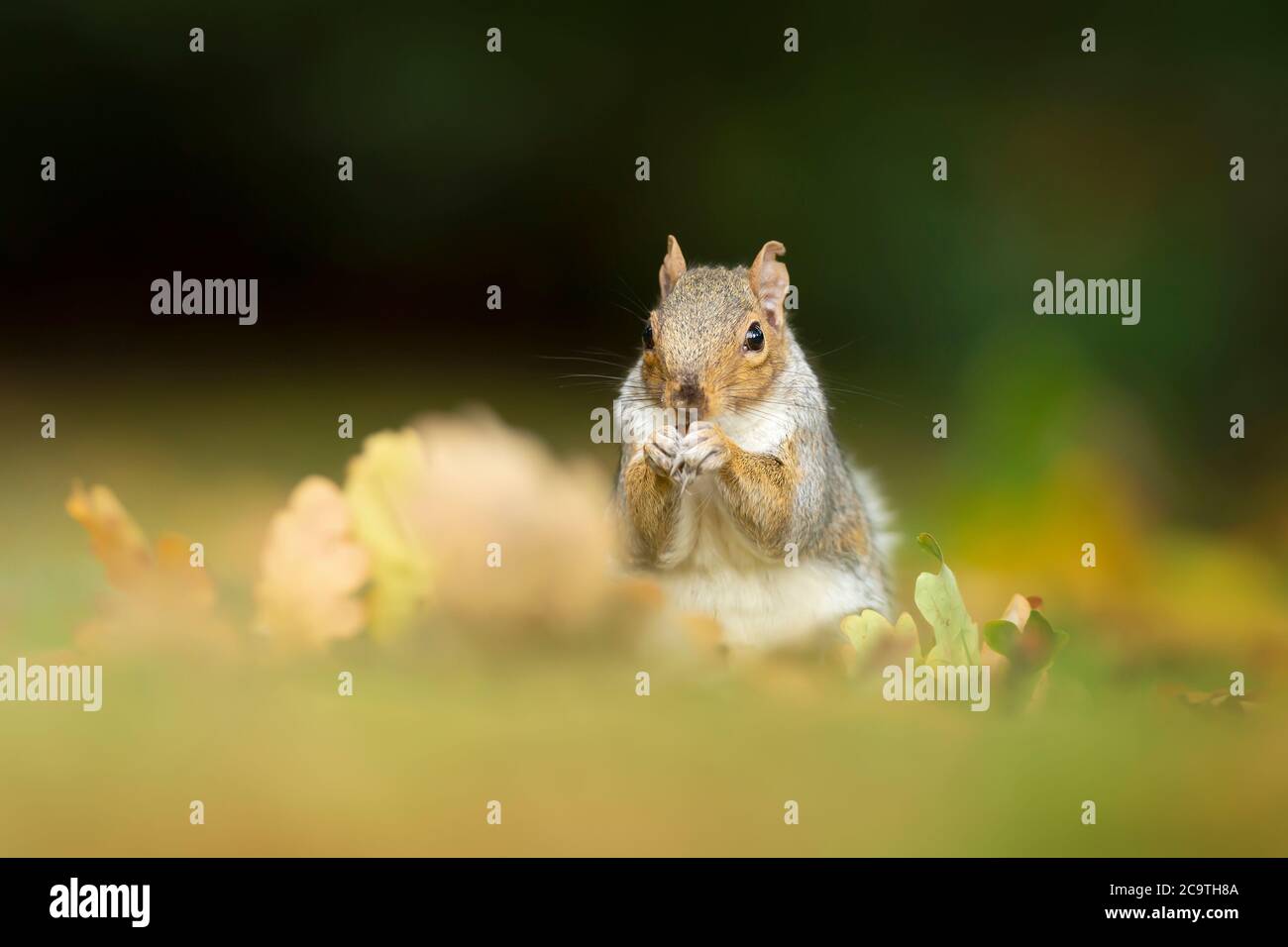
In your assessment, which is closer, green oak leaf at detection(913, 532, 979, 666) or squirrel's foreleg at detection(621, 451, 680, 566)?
green oak leaf at detection(913, 532, 979, 666)

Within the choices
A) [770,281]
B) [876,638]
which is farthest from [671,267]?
[876,638]

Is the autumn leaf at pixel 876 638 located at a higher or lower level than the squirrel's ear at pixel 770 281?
lower

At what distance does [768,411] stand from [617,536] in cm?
37

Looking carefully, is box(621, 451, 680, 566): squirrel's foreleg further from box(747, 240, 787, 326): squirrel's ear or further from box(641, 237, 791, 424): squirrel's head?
box(747, 240, 787, 326): squirrel's ear

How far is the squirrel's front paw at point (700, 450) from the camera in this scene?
2418 mm

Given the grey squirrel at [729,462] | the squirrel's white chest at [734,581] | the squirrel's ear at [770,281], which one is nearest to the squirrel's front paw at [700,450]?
the grey squirrel at [729,462]

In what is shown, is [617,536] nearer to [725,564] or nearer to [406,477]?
[725,564]

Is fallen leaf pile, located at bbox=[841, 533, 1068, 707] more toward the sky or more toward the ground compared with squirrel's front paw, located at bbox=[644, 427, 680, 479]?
more toward the ground

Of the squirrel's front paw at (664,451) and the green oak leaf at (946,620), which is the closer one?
the green oak leaf at (946,620)

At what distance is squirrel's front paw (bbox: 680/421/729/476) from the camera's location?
95.2 inches

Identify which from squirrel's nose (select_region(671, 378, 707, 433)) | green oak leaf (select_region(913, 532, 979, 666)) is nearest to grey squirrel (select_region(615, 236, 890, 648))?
squirrel's nose (select_region(671, 378, 707, 433))

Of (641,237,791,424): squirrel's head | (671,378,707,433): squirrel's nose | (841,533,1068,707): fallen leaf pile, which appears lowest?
(841,533,1068,707): fallen leaf pile

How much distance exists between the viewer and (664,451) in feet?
7.95

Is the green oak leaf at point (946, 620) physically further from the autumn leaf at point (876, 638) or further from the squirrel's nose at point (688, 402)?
the squirrel's nose at point (688, 402)
